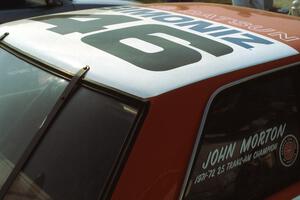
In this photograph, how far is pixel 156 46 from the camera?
2121mm

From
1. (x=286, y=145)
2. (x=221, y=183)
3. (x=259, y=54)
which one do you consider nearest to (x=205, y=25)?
(x=259, y=54)

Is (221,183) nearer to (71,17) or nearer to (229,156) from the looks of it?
(229,156)

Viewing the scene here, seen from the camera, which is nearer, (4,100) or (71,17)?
(4,100)

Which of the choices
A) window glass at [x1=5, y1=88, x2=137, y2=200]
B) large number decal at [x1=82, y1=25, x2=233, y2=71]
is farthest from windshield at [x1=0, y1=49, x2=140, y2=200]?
large number decal at [x1=82, y1=25, x2=233, y2=71]

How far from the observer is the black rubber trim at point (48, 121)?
1.95 metres

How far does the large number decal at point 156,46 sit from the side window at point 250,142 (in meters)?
0.22

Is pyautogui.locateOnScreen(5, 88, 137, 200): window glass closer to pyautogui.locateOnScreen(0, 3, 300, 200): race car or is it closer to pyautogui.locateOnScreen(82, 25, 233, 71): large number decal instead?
pyautogui.locateOnScreen(0, 3, 300, 200): race car

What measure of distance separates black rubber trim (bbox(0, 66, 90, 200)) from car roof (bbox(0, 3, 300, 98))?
A: 0.16 feet

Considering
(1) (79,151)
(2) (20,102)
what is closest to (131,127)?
(1) (79,151)

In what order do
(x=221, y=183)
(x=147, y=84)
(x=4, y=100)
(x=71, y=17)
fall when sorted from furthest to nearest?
(x=71, y=17)
(x=4, y=100)
(x=221, y=183)
(x=147, y=84)

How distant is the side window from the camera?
187 cm

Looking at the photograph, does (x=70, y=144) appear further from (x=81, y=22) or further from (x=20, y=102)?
(x=81, y=22)

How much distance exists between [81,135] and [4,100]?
2.35ft

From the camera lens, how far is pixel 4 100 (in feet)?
8.00
